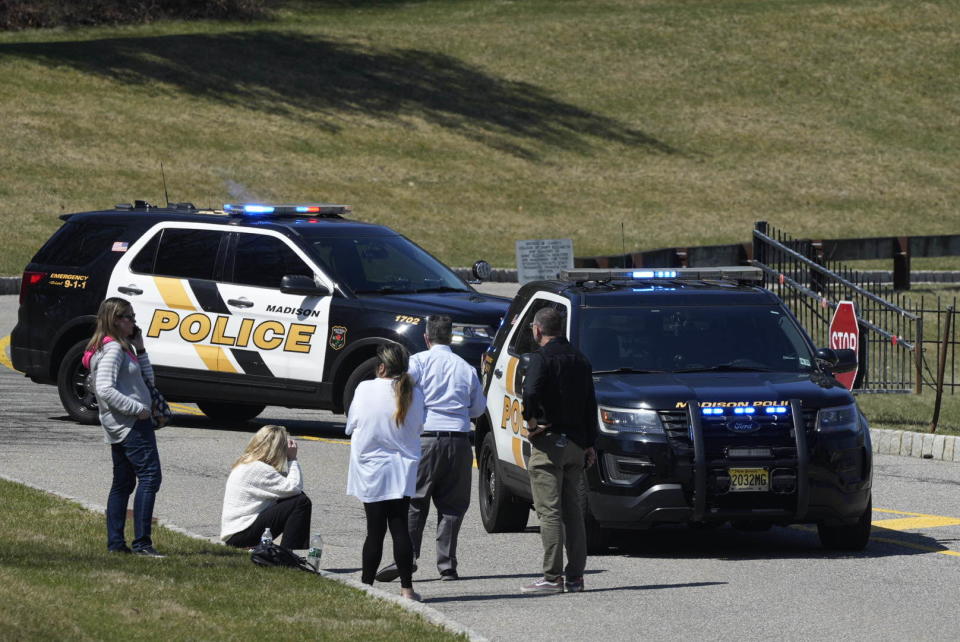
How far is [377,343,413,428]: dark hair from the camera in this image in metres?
9.04

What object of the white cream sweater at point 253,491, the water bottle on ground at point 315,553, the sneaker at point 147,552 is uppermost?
the white cream sweater at point 253,491

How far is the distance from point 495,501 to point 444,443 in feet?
6.44

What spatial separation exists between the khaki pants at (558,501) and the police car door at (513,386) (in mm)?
1374

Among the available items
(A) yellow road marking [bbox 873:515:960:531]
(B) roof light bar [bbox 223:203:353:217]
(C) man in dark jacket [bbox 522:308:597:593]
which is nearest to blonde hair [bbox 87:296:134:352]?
(C) man in dark jacket [bbox 522:308:597:593]

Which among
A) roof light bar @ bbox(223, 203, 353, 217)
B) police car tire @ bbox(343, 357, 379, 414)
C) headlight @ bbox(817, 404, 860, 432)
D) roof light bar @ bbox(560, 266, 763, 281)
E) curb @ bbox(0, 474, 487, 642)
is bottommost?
curb @ bbox(0, 474, 487, 642)

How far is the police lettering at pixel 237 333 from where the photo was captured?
15859 mm

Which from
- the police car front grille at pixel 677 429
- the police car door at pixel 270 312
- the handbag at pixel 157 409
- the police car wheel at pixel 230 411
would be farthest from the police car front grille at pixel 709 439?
the police car wheel at pixel 230 411

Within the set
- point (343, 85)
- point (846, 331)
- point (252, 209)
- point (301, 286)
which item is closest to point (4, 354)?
point (252, 209)

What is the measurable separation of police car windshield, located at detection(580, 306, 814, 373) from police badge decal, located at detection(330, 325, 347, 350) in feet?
15.0

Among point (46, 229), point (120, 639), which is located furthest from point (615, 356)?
point (46, 229)

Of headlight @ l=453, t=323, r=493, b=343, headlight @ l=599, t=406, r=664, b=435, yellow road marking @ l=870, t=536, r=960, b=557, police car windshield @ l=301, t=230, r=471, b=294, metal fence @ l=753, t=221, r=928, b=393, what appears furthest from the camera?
metal fence @ l=753, t=221, r=928, b=393

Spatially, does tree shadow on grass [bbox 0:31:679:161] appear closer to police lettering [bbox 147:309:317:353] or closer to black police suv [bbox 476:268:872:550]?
police lettering [bbox 147:309:317:353]

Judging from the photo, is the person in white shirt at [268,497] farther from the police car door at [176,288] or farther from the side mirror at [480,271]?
the side mirror at [480,271]

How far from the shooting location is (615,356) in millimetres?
11367
